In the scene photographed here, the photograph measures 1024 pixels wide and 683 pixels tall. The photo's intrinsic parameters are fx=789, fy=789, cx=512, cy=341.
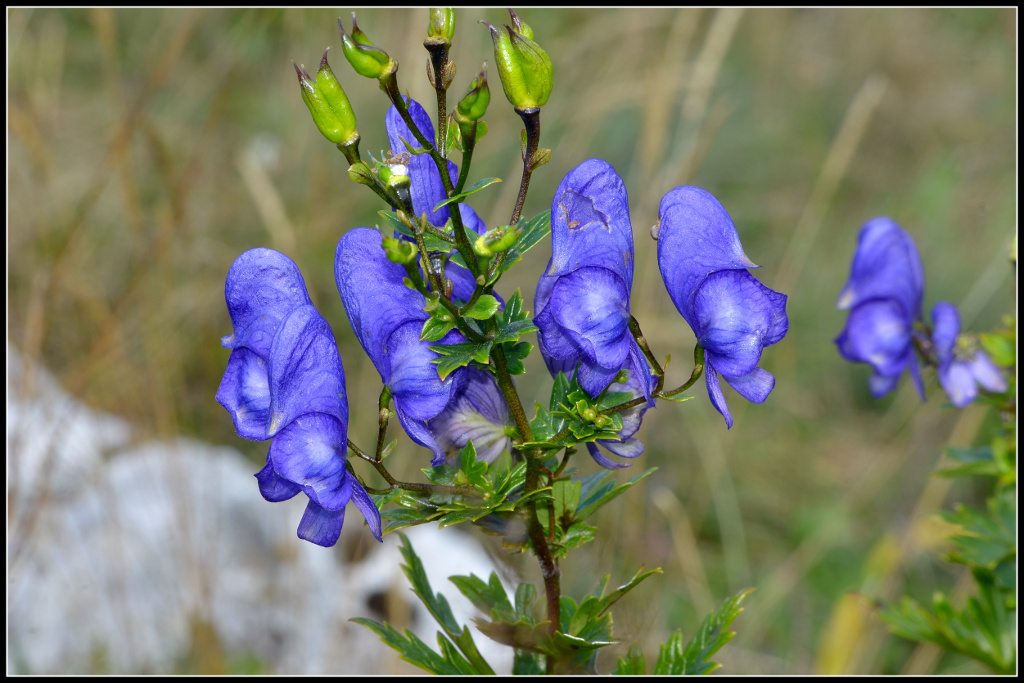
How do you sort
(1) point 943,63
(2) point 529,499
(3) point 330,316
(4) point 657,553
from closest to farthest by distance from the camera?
1. (2) point 529,499
2. (4) point 657,553
3. (3) point 330,316
4. (1) point 943,63

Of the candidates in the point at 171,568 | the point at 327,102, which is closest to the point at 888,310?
the point at 327,102

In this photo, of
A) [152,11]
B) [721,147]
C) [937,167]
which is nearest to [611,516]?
[721,147]

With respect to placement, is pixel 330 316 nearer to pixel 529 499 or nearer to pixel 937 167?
pixel 529 499

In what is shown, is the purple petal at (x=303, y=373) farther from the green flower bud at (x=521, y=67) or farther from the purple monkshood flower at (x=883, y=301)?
the purple monkshood flower at (x=883, y=301)

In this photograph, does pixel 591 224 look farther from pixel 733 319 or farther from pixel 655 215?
pixel 655 215

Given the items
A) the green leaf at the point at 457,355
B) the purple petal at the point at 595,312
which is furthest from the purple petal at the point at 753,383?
the green leaf at the point at 457,355

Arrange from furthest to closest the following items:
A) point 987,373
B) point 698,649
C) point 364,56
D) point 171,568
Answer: point 171,568
point 987,373
point 698,649
point 364,56
